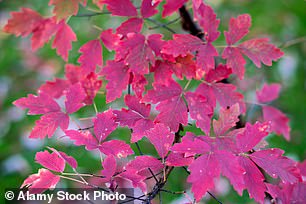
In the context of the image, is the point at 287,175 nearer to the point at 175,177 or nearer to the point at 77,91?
the point at 77,91

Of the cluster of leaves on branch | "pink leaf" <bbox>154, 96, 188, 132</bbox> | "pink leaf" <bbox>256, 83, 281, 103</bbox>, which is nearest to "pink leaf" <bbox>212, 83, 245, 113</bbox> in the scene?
the cluster of leaves on branch

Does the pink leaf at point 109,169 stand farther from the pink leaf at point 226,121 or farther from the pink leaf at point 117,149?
the pink leaf at point 226,121

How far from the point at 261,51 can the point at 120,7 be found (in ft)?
1.02

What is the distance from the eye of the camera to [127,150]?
27.8 inches

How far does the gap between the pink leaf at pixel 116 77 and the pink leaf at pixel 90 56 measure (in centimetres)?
8

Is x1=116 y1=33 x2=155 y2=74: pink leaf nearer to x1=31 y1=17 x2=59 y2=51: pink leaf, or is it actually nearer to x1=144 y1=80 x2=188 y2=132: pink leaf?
x1=144 y1=80 x2=188 y2=132: pink leaf

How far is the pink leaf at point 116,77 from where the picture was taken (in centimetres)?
79

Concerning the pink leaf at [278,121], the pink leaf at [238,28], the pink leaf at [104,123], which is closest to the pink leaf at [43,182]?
the pink leaf at [104,123]

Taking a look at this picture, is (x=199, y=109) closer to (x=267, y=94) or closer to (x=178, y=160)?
(x=178, y=160)

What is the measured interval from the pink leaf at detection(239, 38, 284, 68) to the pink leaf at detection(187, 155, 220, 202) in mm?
277

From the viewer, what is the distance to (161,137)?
2.27ft

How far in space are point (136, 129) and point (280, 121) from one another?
A: 1.69 ft

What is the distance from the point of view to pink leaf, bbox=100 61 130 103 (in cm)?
79

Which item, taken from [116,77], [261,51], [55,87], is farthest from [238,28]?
[55,87]
